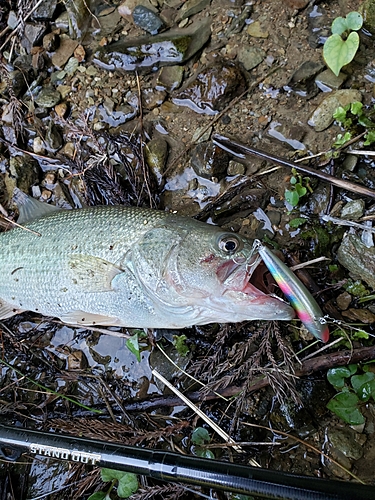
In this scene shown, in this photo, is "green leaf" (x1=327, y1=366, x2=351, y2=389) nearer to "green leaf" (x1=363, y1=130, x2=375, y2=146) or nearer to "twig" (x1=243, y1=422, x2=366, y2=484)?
"twig" (x1=243, y1=422, x2=366, y2=484)

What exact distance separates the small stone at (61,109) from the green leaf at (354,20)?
2.58m

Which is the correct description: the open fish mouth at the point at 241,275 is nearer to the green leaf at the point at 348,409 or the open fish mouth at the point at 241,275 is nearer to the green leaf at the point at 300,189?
the green leaf at the point at 300,189

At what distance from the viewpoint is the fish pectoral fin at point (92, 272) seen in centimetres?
307

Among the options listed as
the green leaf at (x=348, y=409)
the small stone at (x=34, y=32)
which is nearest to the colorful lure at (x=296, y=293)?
the green leaf at (x=348, y=409)

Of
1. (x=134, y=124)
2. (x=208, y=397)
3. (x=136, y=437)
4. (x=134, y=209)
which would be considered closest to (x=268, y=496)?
(x=208, y=397)

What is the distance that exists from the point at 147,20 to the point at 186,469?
12.4 feet

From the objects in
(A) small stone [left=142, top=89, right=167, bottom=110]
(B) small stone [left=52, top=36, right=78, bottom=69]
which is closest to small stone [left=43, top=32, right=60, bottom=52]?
(B) small stone [left=52, top=36, right=78, bottom=69]

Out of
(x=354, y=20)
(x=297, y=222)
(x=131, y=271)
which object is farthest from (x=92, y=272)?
(x=354, y=20)

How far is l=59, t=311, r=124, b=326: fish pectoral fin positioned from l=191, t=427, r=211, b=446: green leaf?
992mm

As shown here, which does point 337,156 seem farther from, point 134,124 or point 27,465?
point 27,465

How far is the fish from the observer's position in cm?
276

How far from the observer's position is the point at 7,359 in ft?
12.5

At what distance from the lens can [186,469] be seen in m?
2.37

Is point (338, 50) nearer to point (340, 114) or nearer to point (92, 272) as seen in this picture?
point (340, 114)
